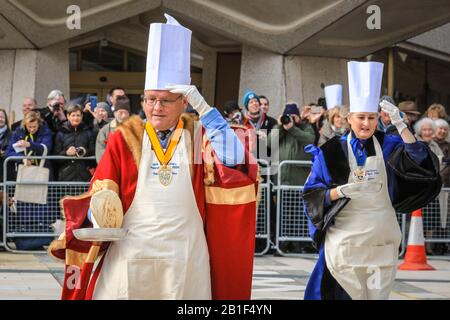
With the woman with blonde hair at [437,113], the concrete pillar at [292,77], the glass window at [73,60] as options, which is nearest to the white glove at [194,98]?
the woman with blonde hair at [437,113]

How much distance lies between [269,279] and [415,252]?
2752mm

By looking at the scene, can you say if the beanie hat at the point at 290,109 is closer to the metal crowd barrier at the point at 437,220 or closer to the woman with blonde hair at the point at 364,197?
the metal crowd barrier at the point at 437,220

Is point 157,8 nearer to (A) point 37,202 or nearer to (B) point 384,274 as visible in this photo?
(A) point 37,202

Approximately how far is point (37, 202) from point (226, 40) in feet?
30.9

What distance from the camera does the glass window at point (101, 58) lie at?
24.8 metres

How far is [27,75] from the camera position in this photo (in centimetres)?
2053

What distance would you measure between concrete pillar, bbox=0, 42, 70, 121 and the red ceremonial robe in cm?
1313

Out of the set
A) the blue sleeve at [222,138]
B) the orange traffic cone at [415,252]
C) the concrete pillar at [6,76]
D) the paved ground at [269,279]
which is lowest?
the paved ground at [269,279]

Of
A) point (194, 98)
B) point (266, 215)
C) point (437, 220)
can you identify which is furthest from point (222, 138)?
point (437, 220)

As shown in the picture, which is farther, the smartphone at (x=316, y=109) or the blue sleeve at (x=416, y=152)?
the smartphone at (x=316, y=109)

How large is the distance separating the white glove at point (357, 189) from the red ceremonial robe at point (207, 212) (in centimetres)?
131

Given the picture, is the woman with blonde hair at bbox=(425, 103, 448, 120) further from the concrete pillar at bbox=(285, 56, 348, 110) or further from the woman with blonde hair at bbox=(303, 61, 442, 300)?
the woman with blonde hair at bbox=(303, 61, 442, 300)

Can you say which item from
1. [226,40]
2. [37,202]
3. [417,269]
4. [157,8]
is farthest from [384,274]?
[226,40]

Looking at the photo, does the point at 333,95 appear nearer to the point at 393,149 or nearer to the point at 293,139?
the point at 293,139
